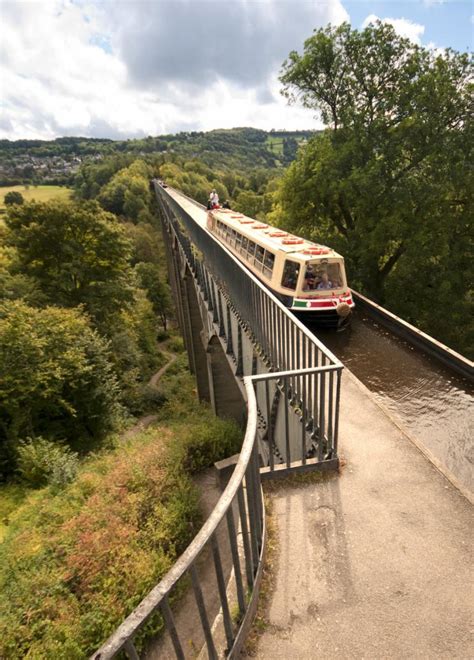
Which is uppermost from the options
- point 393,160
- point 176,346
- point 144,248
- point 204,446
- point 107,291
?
point 393,160

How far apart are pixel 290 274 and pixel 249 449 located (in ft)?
24.3

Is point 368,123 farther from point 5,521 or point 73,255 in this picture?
point 5,521

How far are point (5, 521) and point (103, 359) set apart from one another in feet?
26.6

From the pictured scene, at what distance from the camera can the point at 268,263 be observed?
10.9 meters

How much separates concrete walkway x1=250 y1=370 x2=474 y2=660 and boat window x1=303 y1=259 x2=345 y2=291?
18.3ft

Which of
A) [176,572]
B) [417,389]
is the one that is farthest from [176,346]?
[176,572]

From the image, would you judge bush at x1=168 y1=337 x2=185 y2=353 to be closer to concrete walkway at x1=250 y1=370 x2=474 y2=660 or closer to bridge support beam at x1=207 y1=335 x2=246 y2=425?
bridge support beam at x1=207 y1=335 x2=246 y2=425

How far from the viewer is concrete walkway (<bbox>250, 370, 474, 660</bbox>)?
2740 mm

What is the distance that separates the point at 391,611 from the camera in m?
2.92

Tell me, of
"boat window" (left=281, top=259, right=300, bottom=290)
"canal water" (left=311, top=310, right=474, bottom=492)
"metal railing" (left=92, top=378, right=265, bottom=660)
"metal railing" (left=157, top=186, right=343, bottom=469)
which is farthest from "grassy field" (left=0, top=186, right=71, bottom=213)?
"metal railing" (left=92, top=378, right=265, bottom=660)

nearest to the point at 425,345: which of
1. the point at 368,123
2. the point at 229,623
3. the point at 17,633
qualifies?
the point at 229,623

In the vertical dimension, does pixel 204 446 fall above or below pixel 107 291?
below

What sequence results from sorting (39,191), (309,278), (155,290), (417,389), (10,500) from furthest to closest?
(39,191)
(155,290)
(10,500)
(309,278)
(417,389)

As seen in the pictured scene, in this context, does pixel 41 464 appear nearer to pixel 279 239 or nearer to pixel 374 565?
pixel 279 239
